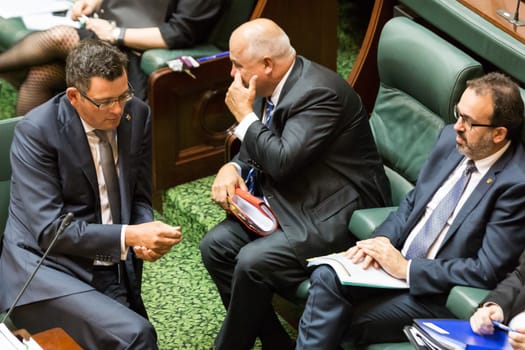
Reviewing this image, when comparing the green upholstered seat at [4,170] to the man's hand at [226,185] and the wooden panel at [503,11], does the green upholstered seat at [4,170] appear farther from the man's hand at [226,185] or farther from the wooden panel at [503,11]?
the wooden panel at [503,11]

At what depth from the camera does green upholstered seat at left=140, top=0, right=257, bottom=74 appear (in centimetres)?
412

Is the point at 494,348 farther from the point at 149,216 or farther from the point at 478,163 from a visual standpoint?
the point at 149,216

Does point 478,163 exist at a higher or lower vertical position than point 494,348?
higher

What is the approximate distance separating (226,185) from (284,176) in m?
0.22

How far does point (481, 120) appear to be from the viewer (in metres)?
2.82

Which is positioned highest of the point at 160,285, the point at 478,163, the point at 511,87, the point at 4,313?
the point at 511,87

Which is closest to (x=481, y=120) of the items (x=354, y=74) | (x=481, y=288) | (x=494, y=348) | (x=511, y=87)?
(x=511, y=87)

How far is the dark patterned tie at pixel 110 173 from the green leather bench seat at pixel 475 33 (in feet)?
4.23

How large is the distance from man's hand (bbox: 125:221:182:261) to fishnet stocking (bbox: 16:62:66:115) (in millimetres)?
1748

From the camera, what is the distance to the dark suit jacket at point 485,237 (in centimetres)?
279

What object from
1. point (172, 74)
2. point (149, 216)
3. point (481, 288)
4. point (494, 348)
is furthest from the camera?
point (172, 74)

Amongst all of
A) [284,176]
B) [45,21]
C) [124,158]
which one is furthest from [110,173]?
[45,21]

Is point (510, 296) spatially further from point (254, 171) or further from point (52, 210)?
point (52, 210)

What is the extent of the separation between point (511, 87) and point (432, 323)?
2.34ft
